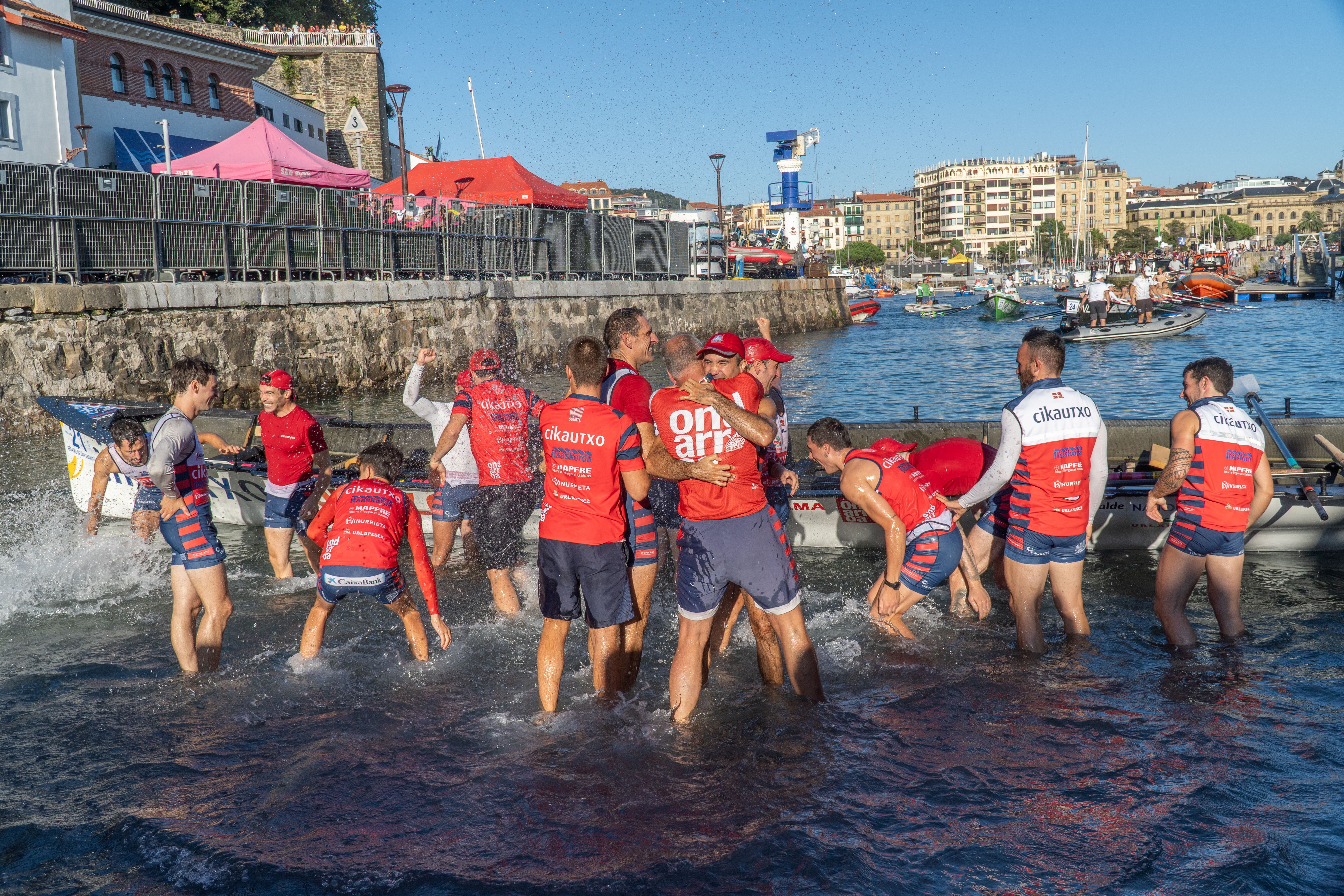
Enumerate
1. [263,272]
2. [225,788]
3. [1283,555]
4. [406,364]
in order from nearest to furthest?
[225,788] < [1283,555] < [263,272] < [406,364]

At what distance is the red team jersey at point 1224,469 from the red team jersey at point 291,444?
259 inches

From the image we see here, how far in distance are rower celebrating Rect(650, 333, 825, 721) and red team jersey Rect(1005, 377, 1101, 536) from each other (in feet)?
5.54

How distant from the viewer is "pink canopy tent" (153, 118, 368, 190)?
20281 millimetres

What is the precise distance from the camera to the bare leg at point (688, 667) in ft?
16.1

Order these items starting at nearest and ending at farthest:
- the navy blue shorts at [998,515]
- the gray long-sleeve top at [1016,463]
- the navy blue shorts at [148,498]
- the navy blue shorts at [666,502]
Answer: the gray long-sleeve top at [1016,463] → the navy blue shorts at [148,498] → the navy blue shorts at [998,515] → the navy blue shorts at [666,502]

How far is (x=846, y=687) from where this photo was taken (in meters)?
5.81

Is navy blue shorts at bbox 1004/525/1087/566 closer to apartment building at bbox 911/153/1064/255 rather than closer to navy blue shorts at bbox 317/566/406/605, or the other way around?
navy blue shorts at bbox 317/566/406/605

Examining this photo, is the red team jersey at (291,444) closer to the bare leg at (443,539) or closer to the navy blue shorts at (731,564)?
the bare leg at (443,539)

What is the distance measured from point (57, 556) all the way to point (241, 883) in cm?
651

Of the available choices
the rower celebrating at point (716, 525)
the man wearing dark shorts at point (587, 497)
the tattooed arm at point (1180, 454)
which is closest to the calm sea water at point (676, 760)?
the rower celebrating at point (716, 525)

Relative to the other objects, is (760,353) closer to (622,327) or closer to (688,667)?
(622,327)

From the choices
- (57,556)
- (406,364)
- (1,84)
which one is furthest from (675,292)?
(57,556)

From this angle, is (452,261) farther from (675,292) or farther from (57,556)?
(57,556)

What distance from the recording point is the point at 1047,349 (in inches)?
222
